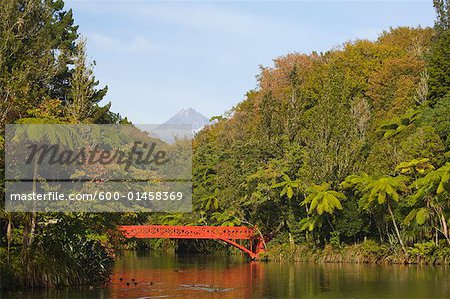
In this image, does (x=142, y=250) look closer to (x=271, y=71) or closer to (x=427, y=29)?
(x=271, y=71)

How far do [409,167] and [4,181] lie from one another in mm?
21184

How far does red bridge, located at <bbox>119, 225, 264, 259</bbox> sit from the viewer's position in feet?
159

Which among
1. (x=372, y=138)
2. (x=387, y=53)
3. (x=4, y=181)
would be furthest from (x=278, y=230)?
(x=4, y=181)

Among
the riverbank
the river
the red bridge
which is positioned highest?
the red bridge

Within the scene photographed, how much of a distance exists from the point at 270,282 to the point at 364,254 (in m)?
12.4

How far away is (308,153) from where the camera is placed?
46.5m

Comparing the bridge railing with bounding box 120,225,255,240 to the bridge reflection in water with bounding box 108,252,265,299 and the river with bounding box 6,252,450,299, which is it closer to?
the bridge reflection in water with bounding box 108,252,265,299

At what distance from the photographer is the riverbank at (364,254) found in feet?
130

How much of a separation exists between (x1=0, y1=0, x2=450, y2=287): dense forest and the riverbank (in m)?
0.10

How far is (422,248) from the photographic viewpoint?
39.8 meters

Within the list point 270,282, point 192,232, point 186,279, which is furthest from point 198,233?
point 270,282

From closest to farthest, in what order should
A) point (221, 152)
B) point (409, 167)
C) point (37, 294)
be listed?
point (37, 294) → point (409, 167) → point (221, 152)

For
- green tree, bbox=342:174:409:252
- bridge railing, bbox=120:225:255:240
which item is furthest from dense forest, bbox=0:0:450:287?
bridge railing, bbox=120:225:255:240

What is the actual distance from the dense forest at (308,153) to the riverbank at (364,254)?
0.32ft
